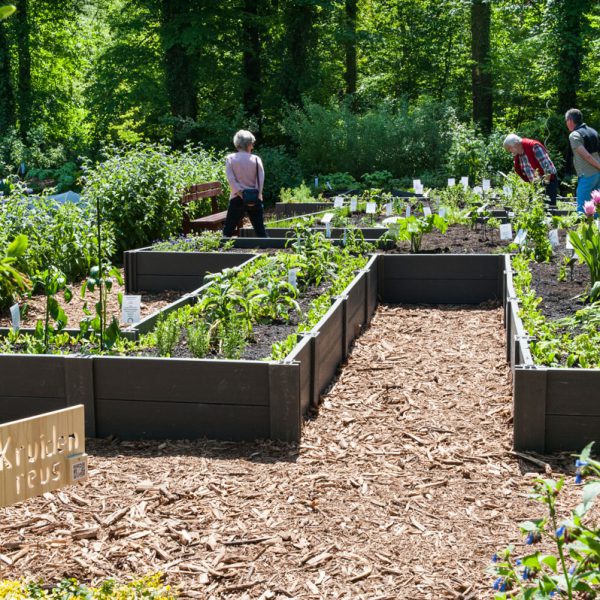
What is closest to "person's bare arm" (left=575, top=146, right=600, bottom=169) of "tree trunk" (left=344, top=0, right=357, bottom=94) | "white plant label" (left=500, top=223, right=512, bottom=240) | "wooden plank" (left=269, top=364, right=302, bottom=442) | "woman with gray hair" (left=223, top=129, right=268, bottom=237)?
"white plant label" (left=500, top=223, right=512, bottom=240)

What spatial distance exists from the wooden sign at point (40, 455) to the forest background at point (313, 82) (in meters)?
13.5

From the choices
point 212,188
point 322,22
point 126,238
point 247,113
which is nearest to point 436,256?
point 126,238

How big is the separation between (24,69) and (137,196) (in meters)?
18.2

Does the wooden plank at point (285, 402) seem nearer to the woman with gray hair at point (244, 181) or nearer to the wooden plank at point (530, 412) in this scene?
the wooden plank at point (530, 412)

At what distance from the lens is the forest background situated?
61.1 ft

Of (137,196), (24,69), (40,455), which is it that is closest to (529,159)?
(137,196)

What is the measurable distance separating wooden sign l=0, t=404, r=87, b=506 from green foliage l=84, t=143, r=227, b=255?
312 inches

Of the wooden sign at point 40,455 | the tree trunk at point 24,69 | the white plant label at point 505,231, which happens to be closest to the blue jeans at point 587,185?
the white plant label at point 505,231

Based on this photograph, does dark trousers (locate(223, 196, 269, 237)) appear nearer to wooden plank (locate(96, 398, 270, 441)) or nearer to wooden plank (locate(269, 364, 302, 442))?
wooden plank (locate(96, 398, 270, 441))

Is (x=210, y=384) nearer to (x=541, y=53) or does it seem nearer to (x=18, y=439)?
(x=18, y=439)

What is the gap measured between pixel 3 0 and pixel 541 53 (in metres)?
13.6

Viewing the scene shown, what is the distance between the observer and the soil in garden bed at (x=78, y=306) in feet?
23.8

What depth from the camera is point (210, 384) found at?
4.65m

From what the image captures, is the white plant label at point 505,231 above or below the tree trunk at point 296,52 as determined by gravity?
below
